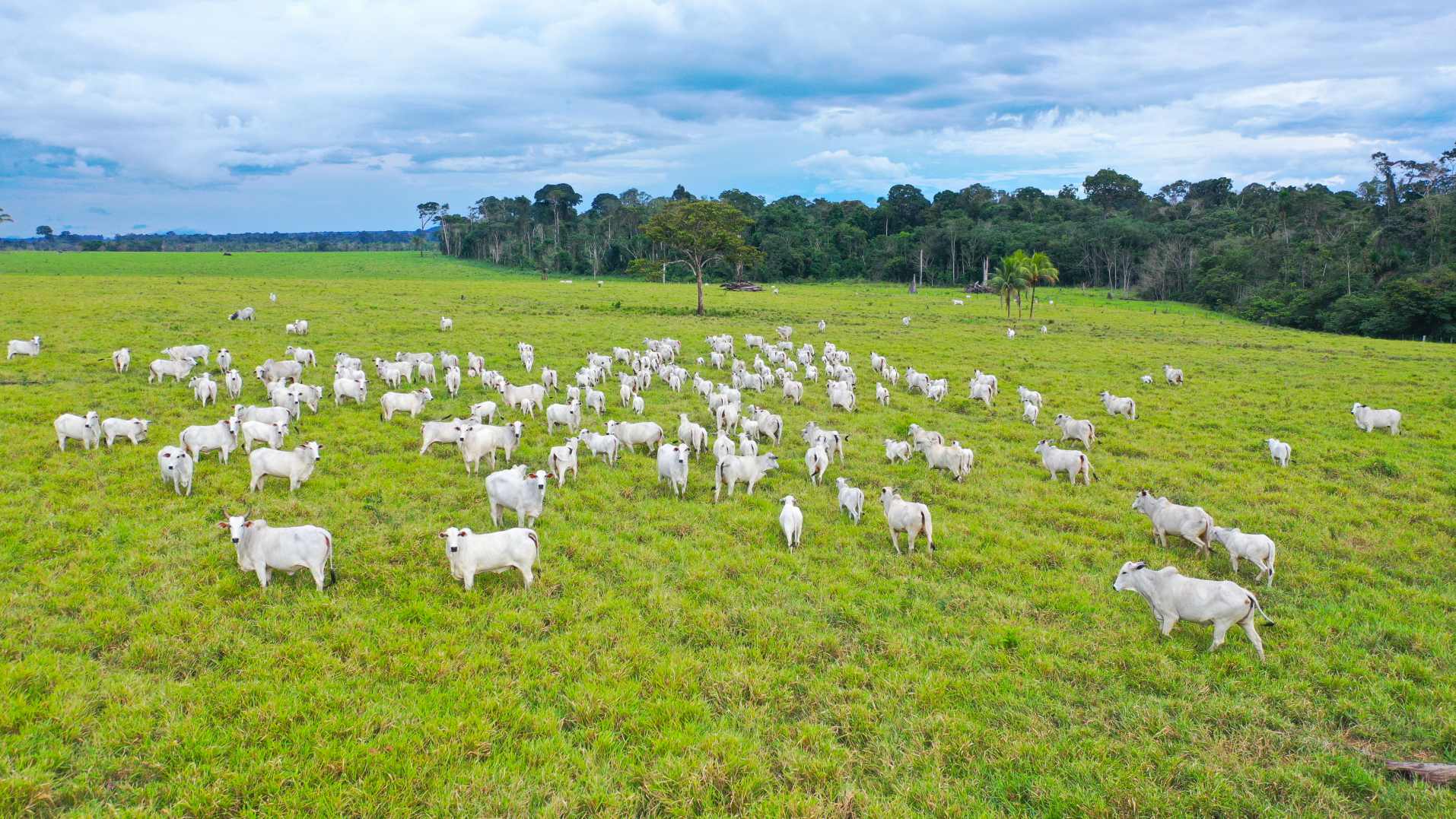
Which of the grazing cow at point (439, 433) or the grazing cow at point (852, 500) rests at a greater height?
the grazing cow at point (439, 433)

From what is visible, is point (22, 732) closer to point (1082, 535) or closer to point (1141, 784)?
point (1141, 784)

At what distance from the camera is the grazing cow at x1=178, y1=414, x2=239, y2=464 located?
42.5 ft

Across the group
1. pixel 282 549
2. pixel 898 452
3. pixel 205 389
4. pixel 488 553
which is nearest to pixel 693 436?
pixel 898 452

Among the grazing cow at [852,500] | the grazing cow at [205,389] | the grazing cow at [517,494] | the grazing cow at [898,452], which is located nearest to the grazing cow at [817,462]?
the grazing cow at [852,500]

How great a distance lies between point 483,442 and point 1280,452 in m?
17.1

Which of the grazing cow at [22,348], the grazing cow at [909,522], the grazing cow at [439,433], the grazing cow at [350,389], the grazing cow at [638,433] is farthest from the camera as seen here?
the grazing cow at [22,348]

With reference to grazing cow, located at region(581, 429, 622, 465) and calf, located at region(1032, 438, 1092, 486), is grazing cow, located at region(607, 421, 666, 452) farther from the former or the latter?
calf, located at region(1032, 438, 1092, 486)

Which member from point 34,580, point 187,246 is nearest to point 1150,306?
point 34,580

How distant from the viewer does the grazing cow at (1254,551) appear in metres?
9.53

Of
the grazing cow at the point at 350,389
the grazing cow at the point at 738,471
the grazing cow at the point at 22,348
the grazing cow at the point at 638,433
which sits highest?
the grazing cow at the point at 22,348

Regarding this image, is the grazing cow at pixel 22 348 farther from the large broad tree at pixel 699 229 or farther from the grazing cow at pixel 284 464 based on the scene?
the large broad tree at pixel 699 229

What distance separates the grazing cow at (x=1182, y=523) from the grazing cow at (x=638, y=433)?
9.38 m

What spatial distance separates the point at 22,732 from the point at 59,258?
405ft

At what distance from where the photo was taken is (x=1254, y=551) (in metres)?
9.58
